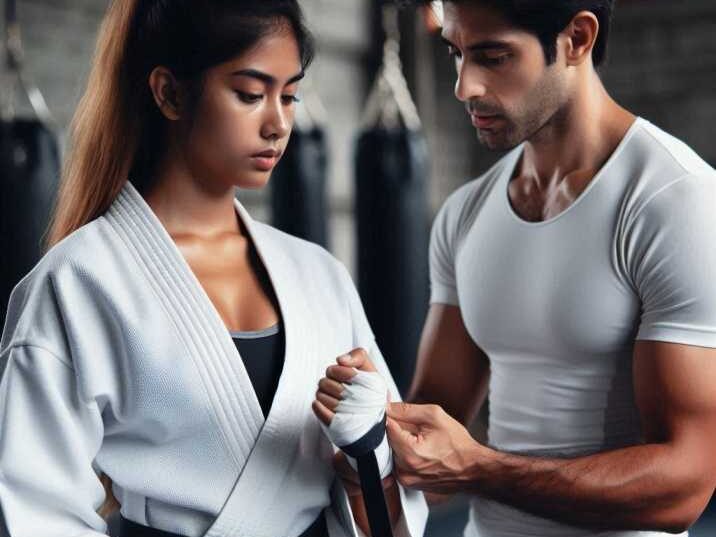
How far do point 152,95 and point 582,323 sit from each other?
0.68 metres

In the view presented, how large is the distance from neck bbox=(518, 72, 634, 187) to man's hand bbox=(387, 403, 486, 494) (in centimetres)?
44

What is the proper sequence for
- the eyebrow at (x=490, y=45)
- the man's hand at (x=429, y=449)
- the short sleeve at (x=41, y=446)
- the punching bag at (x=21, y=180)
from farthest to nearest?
the punching bag at (x=21, y=180), the eyebrow at (x=490, y=45), the man's hand at (x=429, y=449), the short sleeve at (x=41, y=446)

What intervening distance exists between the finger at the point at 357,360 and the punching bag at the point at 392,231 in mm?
1599

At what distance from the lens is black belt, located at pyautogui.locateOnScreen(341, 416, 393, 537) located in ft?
4.12

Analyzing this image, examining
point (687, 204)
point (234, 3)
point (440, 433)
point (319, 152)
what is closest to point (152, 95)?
point (234, 3)

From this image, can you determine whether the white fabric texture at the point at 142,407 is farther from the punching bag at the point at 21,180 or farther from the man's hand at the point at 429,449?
the punching bag at the point at 21,180

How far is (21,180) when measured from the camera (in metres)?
2.39

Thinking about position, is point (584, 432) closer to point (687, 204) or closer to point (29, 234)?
point (687, 204)

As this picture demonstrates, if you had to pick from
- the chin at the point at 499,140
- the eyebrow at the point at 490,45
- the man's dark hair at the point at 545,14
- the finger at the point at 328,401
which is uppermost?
the man's dark hair at the point at 545,14

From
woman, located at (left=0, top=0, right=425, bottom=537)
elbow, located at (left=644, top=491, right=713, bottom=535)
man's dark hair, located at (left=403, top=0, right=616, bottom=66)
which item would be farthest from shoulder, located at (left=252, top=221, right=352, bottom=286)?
elbow, located at (left=644, top=491, right=713, bottom=535)

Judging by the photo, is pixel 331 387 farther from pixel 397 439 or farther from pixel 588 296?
pixel 588 296

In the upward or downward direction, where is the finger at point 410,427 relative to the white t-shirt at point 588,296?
downward

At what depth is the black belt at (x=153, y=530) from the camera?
1261 mm

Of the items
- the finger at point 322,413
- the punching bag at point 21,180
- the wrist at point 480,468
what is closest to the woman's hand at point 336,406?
→ the finger at point 322,413
